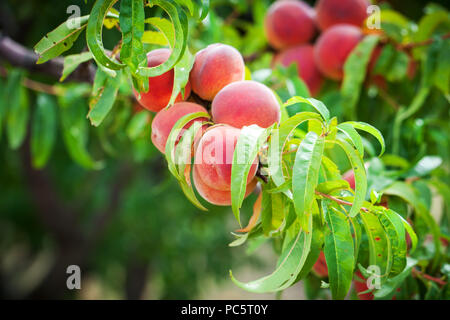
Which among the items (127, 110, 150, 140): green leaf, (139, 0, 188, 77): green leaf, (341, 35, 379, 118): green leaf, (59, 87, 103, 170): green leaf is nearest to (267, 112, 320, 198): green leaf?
(139, 0, 188, 77): green leaf

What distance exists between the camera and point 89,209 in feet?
8.44

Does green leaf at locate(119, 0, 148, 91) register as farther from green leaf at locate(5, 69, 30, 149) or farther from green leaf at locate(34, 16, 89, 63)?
green leaf at locate(5, 69, 30, 149)

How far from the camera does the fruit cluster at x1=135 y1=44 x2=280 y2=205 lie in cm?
34

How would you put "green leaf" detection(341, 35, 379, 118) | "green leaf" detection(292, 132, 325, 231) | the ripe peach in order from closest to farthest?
"green leaf" detection(292, 132, 325, 231) → the ripe peach → "green leaf" detection(341, 35, 379, 118)

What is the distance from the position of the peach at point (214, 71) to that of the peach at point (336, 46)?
37 centimetres

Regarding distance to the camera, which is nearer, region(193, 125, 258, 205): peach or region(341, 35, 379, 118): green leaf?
region(193, 125, 258, 205): peach

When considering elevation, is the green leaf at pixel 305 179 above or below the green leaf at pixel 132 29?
below

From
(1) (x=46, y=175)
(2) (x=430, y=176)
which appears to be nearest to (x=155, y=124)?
(2) (x=430, y=176)

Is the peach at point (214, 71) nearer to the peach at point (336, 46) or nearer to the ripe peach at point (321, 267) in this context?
the ripe peach at point (321, 267)

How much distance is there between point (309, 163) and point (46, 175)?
6.32ft

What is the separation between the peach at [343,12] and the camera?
774mm

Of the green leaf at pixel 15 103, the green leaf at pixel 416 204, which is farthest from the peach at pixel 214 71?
the green leaf at pixel 15 103
